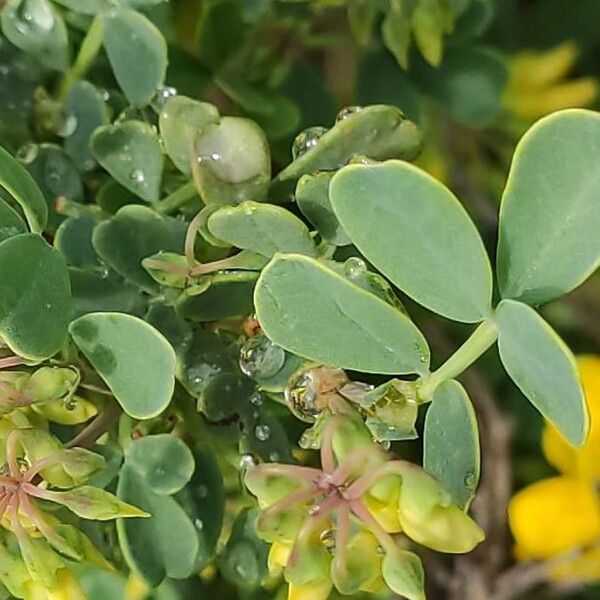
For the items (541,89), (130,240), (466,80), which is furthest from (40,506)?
(541,89)

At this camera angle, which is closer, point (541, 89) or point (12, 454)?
point (12, 454)

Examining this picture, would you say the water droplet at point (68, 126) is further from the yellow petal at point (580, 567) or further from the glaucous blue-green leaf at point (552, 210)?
the yellow petal at point (580, 567)

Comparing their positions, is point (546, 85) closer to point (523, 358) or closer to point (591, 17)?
point (591, 17)

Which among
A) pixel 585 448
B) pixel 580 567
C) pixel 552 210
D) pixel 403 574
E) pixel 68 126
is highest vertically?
pixel 552 210

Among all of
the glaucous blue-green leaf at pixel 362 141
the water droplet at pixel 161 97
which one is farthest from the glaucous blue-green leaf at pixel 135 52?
the glaucous blue-green leaf at pixel 362 141

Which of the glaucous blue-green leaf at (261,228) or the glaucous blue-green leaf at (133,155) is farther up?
the glaucous blue-green leaf at (261,228)

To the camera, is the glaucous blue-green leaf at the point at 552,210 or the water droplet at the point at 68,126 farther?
the water droplet at the point at 68,126

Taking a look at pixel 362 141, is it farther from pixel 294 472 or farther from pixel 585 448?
pixel 585 448

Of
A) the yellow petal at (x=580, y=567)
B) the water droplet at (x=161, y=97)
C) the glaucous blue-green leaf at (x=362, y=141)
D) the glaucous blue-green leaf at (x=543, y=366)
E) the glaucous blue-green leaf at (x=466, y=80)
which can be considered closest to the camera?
the glaucous blue-green leaf at (x=543, y=366)
